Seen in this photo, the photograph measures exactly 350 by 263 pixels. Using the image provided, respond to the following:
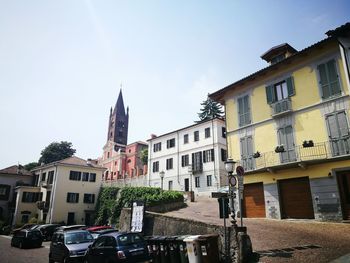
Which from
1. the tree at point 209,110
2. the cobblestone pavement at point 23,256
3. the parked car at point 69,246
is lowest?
the cobblestone pavement at point 23,256

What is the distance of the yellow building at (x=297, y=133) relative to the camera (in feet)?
52.4

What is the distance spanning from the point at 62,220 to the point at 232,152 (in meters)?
29.3

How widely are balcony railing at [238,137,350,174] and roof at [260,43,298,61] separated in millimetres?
8424

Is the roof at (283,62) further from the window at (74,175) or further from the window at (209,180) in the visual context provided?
the window at (74,175)

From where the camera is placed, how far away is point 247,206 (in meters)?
20.3

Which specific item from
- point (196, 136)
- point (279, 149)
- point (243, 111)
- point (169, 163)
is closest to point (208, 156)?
point (196, 136)

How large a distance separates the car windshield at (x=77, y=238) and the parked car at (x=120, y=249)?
3036mm

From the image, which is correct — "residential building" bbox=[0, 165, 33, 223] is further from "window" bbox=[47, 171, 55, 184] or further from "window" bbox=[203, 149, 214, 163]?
"window" bbox=[203, 149, 214, 163]

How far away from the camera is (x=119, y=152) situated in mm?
65312

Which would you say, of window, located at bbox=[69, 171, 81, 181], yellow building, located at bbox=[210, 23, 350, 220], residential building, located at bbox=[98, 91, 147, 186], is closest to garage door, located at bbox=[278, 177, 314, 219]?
yellow building, located at bbox=[210, 23, 350, 220]

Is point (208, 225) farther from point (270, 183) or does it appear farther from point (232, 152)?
point (232, 152)

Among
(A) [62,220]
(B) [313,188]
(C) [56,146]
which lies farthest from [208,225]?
(C) [56,146]

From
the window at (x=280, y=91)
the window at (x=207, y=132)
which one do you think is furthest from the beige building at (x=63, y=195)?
the window at (x=280, y=91)

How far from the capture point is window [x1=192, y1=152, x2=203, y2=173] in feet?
125
